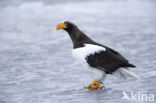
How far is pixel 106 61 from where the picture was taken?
589 centimetres

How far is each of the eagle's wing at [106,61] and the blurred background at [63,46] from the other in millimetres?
344

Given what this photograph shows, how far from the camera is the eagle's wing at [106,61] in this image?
5.73m

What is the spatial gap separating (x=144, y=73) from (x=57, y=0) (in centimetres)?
1246

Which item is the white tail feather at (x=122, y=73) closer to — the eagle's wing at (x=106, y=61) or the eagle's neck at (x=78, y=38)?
the eagle's wing at (x=106, y=61)

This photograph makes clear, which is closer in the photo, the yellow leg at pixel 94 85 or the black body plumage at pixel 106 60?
the black body plumage at pixel 106 60

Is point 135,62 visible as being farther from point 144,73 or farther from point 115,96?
point 115,96

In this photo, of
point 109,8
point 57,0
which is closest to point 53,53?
point 109,8

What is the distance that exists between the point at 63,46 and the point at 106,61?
13.1 ft

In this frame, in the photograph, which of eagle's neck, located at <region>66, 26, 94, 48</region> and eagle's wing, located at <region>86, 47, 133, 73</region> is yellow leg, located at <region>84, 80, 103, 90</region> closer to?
eagle's wing, located at <region>86, 47, 133, 73</region>

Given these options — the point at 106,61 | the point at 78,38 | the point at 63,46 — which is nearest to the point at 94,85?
the point at 106,61

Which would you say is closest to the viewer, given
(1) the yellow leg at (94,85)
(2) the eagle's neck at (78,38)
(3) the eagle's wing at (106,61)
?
(3) the eagle's wing at (106,61)

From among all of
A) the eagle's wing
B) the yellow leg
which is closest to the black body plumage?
the eagle's wing

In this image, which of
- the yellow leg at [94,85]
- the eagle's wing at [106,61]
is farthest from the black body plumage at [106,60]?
the yellow leg at [94,85]

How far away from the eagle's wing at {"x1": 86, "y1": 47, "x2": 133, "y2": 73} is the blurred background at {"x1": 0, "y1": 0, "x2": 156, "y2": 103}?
34 centimetres
